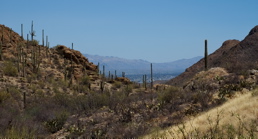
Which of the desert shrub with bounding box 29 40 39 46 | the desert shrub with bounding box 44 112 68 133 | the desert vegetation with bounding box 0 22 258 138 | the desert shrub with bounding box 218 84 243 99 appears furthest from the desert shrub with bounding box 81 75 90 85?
the desert shrub with bounding box 218 84 243 99

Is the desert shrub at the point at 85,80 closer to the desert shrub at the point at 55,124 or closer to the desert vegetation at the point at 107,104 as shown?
the desert vegetation at the point at 107,104

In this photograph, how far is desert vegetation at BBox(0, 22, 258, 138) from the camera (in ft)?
32.5

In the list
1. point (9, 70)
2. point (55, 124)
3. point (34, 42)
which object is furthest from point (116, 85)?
point (55, 124)

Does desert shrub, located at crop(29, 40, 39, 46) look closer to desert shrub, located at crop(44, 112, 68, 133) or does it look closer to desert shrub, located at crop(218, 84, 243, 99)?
desert shrub, located at crop(44, 112, 68, 133)

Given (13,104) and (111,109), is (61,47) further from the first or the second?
(111,109)

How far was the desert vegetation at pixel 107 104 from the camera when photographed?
9914 mm

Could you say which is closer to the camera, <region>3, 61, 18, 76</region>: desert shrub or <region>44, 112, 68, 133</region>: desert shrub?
<region>44, 112, 68, 133</region>: desert shrub

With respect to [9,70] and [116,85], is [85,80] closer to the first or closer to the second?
[116,85]

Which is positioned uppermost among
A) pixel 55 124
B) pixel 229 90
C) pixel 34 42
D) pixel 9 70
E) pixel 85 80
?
pixel 34 42

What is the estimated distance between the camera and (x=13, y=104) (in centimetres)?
2492

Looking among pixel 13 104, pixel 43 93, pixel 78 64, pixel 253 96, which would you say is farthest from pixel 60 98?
pixel 78 64

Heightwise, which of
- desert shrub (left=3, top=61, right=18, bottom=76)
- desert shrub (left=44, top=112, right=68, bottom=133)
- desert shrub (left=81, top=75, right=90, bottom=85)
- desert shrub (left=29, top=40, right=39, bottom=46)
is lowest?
desert shrub (left=44, top=112, right=68, bottom=133)

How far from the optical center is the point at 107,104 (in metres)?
21.3

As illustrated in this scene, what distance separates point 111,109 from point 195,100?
5175 mm
